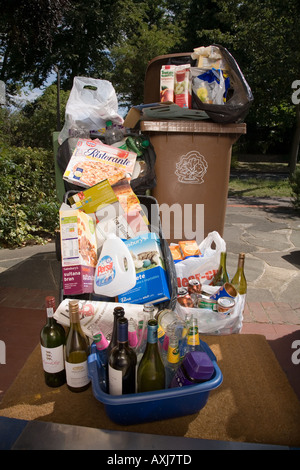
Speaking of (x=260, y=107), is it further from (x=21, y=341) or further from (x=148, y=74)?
(x=21, y=341)

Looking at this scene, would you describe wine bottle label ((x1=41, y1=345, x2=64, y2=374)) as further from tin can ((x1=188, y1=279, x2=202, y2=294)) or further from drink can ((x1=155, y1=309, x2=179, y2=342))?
tin can ((x1=188, y1=279, x2=202, y2=294))

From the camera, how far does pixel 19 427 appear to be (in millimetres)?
1109

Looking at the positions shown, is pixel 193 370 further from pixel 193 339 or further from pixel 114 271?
pixel 114 271

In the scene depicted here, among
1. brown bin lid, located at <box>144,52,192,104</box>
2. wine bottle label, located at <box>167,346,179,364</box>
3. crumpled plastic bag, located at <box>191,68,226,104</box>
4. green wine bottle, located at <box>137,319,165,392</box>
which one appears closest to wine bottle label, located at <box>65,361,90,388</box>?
green wine bottle, located at <box>137,319,165,392</box>

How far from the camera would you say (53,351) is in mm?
1454

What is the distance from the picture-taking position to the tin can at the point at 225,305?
1.88 meters

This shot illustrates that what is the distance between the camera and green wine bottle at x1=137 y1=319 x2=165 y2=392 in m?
1.30

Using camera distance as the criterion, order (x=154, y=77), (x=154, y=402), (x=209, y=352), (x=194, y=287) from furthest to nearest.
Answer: (x=154, y=77) → (x=194, y=287) → (x=209, y=352) → (x=154, y=402)

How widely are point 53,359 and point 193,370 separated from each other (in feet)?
2.10

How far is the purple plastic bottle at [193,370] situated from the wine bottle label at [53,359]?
20.6 inches

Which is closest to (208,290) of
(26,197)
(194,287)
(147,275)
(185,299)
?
(194,287)

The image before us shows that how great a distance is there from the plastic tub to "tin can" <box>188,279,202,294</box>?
830 millimetres

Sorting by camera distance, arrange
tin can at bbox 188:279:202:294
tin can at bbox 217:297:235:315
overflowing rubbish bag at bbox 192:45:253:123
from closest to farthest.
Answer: tin can at bbox 217:297:235:315, tin can at bbox 188:279:202:294, overflowing rubbish bag at bbox 192:45:253:123

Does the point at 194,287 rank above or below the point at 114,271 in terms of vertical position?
below
